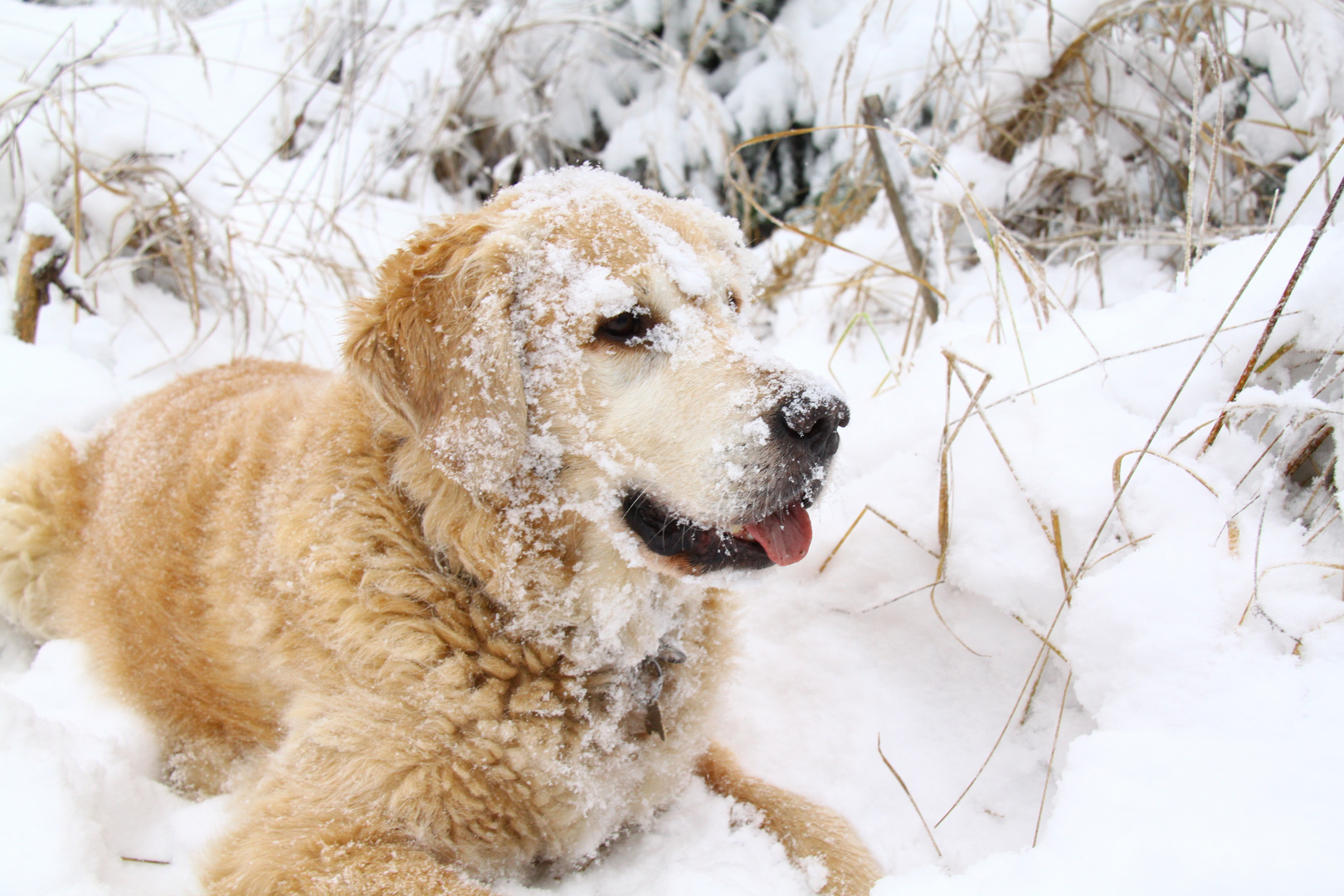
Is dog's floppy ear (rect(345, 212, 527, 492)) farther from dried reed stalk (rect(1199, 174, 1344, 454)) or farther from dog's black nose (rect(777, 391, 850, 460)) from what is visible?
dried reed stalk (rect(1199, 174, 1344, 454))

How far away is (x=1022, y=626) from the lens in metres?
2.45

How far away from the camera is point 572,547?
6.83 feet

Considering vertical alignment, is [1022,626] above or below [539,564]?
below

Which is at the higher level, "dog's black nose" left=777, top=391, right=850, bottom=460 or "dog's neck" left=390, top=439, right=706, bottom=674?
"dog's black nose" left=777, top=391, right=850, bottom=460

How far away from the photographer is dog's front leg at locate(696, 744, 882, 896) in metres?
1.97

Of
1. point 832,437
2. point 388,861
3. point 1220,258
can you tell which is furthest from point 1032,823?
point 1220,258

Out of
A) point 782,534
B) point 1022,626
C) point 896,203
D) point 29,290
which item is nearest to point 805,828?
point 782,534

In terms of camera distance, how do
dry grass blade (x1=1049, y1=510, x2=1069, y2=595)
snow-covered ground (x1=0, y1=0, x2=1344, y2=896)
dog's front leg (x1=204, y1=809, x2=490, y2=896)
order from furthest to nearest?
dry grass blade (x1=1049, y1=510, x2=1069, y2=595), dog's front leg (x1=204, y1=809, x2=490, y2=896), snow-covered ground (x1=0, y1=0, x2=1344, y2=896)

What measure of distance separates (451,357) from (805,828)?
61.7 inches

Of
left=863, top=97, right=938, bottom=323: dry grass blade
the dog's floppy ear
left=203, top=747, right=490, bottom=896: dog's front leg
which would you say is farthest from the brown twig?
left=863, top=97, right=938, bottom=323: dry grass blade

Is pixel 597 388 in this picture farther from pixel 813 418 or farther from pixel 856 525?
pixel 856 525

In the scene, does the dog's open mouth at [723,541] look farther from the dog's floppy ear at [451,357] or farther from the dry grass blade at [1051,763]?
the dry grass blade at [1051,763]

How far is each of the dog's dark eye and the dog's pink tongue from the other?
581 millimetres

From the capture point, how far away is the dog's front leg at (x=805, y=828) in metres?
1.97
